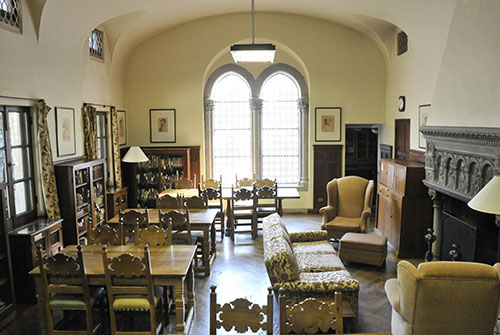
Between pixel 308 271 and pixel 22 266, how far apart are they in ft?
11.5

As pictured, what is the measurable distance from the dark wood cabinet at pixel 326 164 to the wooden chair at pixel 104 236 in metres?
5.86

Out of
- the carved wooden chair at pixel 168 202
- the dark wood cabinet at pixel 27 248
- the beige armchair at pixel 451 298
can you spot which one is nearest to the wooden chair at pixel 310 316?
the beige armchair at pixel 451 298

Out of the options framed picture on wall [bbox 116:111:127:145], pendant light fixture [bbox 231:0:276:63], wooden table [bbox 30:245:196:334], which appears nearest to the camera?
wooden table [bbox 30:245:196:334]

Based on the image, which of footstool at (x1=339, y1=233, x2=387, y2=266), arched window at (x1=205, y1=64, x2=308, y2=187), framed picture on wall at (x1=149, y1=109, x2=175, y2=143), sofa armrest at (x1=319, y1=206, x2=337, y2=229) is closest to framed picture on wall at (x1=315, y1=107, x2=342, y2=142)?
arched window at (x1=205, y1=64, x2=308, y2=187)

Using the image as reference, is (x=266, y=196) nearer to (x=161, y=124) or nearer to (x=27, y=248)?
(x=161, y=124)

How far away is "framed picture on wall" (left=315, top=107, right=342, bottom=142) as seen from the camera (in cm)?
958

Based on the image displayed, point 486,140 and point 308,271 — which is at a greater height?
point 486,140

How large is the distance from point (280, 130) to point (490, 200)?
23.6 feet

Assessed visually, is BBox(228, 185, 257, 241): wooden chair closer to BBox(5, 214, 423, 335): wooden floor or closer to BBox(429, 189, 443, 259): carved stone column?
BBox(5, 214, 423, 335): wooden floor

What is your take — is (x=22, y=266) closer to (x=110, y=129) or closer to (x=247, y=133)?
(x=110, y=129)

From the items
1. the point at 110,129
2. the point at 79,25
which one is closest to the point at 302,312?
the point at 79,25

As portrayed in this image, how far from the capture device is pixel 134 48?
30.6ft

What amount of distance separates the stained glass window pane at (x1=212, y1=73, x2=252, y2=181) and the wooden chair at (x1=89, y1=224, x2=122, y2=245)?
18.0ft

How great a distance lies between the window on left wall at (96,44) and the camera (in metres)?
7.55
